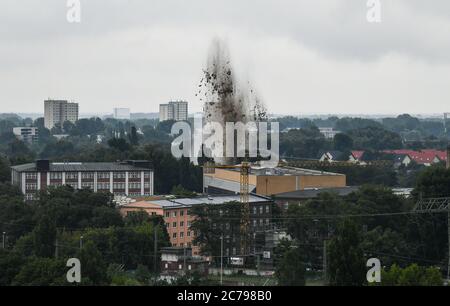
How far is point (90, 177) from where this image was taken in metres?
48.5

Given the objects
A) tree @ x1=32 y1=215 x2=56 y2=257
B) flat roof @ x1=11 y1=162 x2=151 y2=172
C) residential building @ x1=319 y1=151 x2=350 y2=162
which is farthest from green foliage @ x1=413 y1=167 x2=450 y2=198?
residential building @ x1=319 y1=151 x2=350 y2=162

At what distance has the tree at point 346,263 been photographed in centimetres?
2069

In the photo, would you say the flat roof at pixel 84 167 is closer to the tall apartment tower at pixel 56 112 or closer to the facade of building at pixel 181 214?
the facade of building at pixel 181 214

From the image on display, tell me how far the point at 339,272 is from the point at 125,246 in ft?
30.5

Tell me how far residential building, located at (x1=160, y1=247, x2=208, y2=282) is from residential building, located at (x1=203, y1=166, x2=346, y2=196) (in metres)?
14.8

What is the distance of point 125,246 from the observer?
29.0 m

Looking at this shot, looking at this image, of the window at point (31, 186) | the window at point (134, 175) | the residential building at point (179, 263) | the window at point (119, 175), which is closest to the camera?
the residential building at point (179, 263)

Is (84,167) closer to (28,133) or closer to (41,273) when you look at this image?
(41,273)

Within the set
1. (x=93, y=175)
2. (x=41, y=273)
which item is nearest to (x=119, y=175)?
(x=93, y=175)

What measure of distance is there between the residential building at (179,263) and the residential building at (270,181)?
14798 millimetres

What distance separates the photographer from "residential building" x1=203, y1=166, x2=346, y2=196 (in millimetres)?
43906

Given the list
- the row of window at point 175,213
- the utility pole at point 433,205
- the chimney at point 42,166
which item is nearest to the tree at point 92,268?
the utility pole at point 433,205

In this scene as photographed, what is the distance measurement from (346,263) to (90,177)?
2859 centimetres
